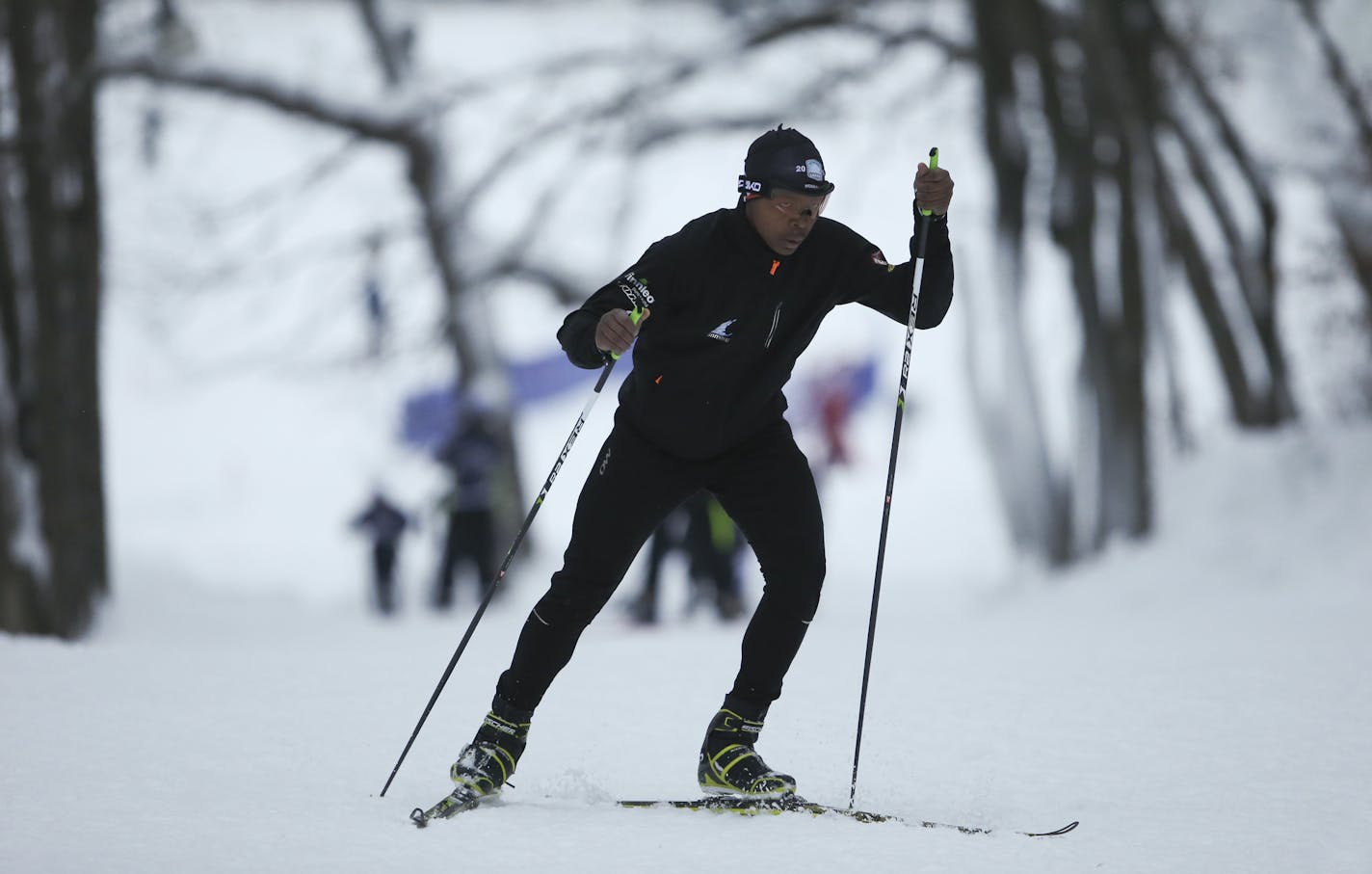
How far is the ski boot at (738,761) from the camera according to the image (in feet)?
13.0

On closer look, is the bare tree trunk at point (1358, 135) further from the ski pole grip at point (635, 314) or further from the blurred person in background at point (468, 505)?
the ski pole grip at point (635, 314)

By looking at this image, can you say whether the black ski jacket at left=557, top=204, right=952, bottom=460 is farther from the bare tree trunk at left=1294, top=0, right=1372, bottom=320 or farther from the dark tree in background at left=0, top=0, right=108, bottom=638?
the bare tree trunk at left=1294, top=0, right=1372, bottom=320

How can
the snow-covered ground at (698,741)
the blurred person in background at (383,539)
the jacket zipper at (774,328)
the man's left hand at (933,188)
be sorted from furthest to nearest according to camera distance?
the blurred person in background at (383,539) → the man's left hand at (933,188) → the jacket zipper at (774,328) → the snow-covered ground at (698,741)

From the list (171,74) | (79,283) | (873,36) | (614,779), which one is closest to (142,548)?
(171,74)

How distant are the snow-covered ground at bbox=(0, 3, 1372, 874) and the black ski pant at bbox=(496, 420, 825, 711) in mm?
433

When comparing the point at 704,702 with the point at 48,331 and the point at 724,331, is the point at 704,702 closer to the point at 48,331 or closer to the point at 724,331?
the point at 724,331

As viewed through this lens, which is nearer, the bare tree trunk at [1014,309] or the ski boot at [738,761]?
the ski boot at [738,761]

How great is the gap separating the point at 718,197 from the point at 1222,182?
12.3m

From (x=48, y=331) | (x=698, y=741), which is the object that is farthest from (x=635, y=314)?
(x=48, y=331)

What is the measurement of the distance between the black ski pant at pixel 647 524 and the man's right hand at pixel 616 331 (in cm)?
37

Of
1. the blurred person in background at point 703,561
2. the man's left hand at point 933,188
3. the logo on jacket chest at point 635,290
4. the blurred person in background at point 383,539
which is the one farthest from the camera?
the blurred person in background at point 383,539

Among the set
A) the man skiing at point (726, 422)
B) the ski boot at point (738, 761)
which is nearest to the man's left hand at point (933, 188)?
the man skiing at point (726, 422)

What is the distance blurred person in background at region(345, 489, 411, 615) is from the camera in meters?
13.9

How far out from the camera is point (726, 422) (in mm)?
3938
